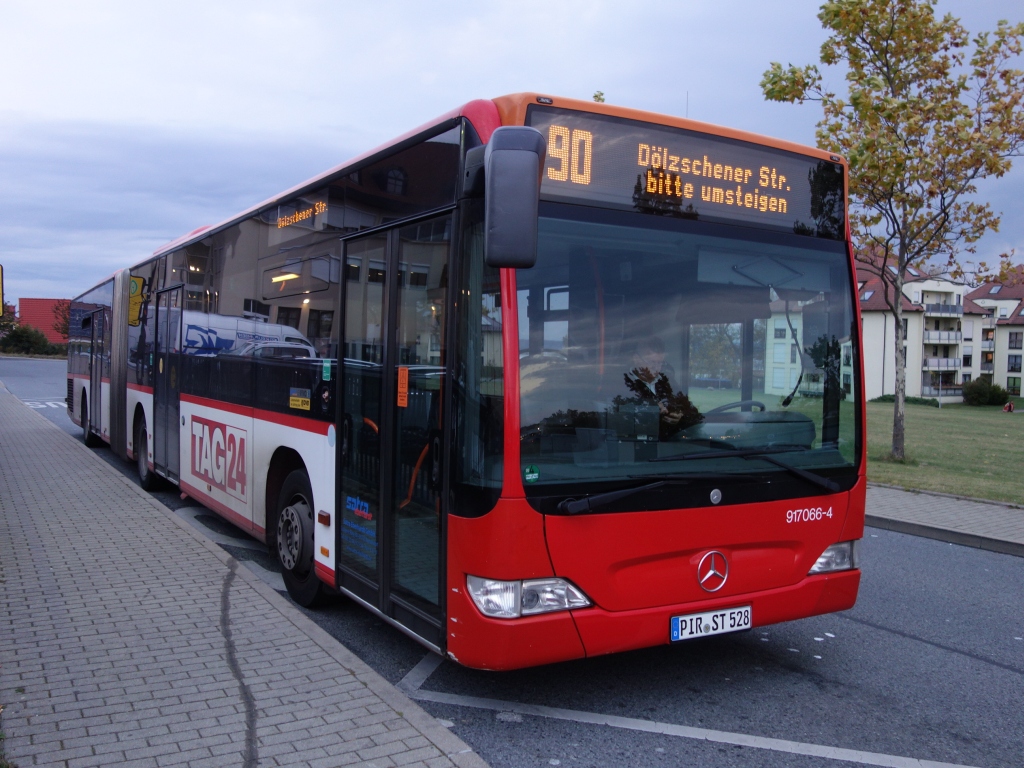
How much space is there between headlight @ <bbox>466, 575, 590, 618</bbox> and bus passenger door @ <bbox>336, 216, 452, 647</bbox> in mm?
365

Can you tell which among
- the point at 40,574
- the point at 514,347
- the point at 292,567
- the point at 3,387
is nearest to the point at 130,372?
the point at 40,574

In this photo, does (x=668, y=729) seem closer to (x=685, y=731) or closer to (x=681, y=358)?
(x=685, y=731)

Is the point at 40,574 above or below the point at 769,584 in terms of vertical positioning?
below

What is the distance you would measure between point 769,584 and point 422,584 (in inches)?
73.1

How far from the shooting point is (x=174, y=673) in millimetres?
4703

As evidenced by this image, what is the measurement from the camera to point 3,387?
124 feet

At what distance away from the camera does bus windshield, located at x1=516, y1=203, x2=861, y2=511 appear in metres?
4.09

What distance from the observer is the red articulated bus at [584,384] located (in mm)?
4027

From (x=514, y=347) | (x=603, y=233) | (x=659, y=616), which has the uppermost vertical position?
(x=603, y=233)

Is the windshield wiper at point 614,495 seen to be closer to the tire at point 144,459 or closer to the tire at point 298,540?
the tire at point 298,540

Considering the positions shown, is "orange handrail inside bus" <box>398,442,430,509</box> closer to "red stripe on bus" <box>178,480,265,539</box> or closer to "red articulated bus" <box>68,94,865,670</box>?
"red articulated bus" <box>68,94,865,670</box>

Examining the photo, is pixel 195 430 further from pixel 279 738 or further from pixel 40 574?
pixel 279 738

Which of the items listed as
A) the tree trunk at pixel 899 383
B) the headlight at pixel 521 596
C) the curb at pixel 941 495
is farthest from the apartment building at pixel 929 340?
the headlight at pixel 521 596

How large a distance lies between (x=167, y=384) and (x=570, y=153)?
743cm
